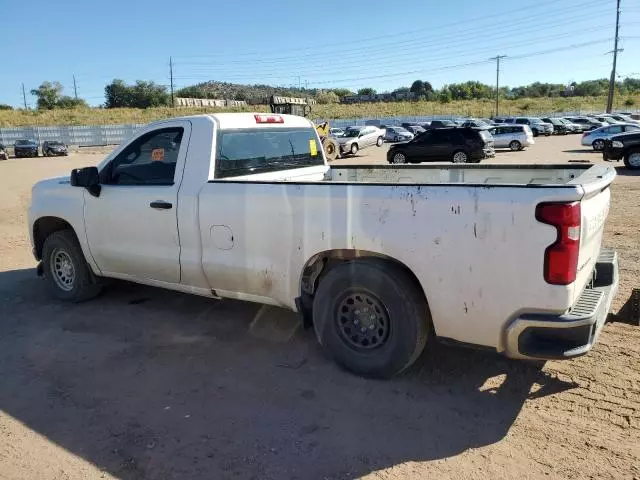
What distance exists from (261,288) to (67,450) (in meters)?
1.73

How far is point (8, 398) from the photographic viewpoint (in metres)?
3.79

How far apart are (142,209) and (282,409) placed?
235 cm

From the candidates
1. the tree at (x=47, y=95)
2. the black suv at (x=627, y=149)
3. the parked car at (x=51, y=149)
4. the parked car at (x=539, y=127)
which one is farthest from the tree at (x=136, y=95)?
the black suv at (x=627, y=149)

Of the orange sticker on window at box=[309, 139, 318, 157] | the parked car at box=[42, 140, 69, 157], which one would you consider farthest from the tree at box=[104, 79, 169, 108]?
the orange sticker on window at box=[309, 139, 318, 157]

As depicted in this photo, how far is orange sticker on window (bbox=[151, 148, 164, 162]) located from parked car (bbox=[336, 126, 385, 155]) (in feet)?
86.5

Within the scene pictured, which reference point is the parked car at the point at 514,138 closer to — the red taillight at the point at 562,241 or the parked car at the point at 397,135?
the parked car at the point at 397,135

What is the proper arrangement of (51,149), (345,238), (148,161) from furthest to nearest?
(51,149)
(148,161)
(345,238)

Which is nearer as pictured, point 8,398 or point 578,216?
point 578,216

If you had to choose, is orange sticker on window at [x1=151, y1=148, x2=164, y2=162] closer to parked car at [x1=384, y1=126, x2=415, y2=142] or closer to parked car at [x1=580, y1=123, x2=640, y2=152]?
parked car at [x1=580, y1=123, x2=640, y2=152]

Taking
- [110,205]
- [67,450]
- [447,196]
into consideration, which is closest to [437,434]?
[447,196]

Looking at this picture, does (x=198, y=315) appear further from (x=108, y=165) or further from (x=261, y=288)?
(x=108, y=165)

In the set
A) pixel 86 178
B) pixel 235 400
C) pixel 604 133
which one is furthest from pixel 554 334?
pixel 604 133

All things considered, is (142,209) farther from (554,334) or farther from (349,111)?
(349,111)

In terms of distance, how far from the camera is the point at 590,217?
3156mm
